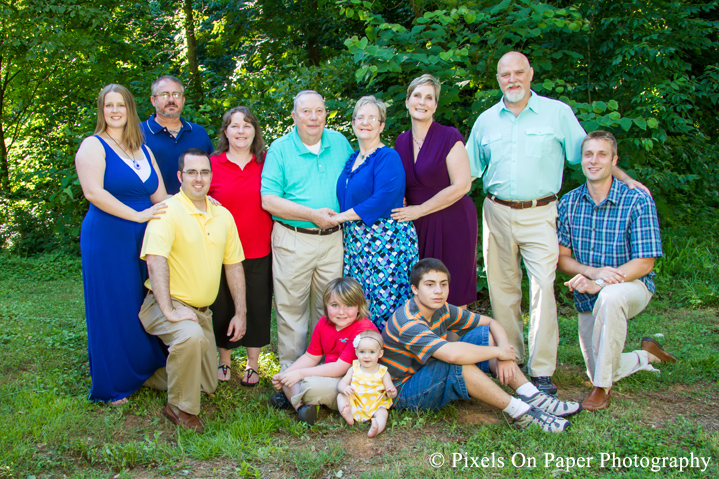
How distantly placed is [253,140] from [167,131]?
715 millimetres

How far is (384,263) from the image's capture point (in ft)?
11.7

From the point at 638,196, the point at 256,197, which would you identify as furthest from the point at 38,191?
the point at 638,196

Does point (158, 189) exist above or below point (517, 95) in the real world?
below

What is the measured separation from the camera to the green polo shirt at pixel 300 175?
3693 millimetres

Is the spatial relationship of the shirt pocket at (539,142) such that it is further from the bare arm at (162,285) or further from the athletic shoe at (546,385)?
the bare arm at (162,285)

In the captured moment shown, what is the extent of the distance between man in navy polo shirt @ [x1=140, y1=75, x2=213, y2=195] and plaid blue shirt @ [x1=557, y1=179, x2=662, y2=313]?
2.80 metres

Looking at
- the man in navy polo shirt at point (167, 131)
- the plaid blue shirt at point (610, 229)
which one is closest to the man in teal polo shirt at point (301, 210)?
the man in navy polo shirt at point (167, 131)

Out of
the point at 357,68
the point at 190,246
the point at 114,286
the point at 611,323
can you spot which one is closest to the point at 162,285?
the point at 190,246

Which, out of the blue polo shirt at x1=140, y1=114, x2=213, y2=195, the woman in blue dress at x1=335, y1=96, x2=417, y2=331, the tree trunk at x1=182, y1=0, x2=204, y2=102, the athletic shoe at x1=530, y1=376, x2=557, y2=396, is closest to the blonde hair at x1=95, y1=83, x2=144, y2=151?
the blue polo shirt at x1=140, y1=114, x2=213, y2=195

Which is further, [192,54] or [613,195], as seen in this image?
[192,54]

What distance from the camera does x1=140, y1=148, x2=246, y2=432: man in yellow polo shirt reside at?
331 centimetres

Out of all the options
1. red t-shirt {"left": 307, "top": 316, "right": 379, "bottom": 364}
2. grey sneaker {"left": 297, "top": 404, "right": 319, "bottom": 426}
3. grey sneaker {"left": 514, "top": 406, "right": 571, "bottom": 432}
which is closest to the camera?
grey sneaker {"left": 514, "top": 406, "right": 571, "bottom": 432}

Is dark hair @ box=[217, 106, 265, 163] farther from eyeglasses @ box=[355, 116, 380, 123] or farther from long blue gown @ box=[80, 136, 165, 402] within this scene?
eyeglasses @ box=[355, 116, 380, 123]

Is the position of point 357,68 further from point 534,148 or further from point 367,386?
point 367,386
